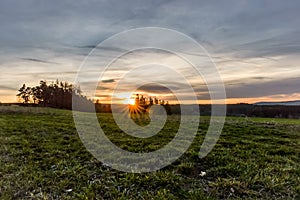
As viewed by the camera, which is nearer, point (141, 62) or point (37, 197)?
point (37, 197)

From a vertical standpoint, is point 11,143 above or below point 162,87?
below

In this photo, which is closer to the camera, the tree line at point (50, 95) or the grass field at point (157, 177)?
the grass field at point (157, 177)

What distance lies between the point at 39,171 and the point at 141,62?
5424mm

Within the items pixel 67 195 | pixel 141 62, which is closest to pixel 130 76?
pixel 141 62

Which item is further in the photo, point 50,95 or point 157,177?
point 50,95

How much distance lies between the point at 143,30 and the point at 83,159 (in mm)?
5658

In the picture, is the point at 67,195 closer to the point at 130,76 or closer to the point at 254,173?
the point at 254,173

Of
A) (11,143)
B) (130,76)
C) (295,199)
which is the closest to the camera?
(295,199)

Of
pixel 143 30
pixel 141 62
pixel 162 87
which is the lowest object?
pixel 162 87

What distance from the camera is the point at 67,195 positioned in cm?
510

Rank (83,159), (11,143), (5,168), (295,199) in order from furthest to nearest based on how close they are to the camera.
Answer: (11,143) → (83,159) → (5,168) → (295,199)

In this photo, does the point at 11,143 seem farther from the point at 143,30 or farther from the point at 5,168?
the point at 143,30

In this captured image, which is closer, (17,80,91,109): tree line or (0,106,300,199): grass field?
(0,106,300,199): grass field

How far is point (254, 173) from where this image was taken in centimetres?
611
